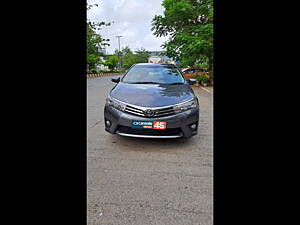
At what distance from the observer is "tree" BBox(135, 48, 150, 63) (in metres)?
53.1

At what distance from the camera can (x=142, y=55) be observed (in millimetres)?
55625

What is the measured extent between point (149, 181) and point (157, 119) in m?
0.98

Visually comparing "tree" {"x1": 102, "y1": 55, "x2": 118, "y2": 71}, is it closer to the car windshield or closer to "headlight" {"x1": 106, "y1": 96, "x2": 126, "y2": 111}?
the car windshield

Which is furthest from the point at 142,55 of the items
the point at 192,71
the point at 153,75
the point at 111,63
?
the point at 153,75

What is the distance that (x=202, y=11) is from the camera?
11.8 meters

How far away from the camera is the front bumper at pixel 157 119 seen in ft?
10.6

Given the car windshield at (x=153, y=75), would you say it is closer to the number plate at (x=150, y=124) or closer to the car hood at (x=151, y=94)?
the car hood at (x=151, y=94)

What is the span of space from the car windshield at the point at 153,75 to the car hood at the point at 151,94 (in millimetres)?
210

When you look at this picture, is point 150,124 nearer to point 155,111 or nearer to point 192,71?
point 155,111

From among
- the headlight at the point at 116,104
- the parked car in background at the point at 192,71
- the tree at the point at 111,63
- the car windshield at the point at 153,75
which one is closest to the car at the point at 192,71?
the parked car in background at the point at 192,71

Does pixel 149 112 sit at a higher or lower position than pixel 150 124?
higher
